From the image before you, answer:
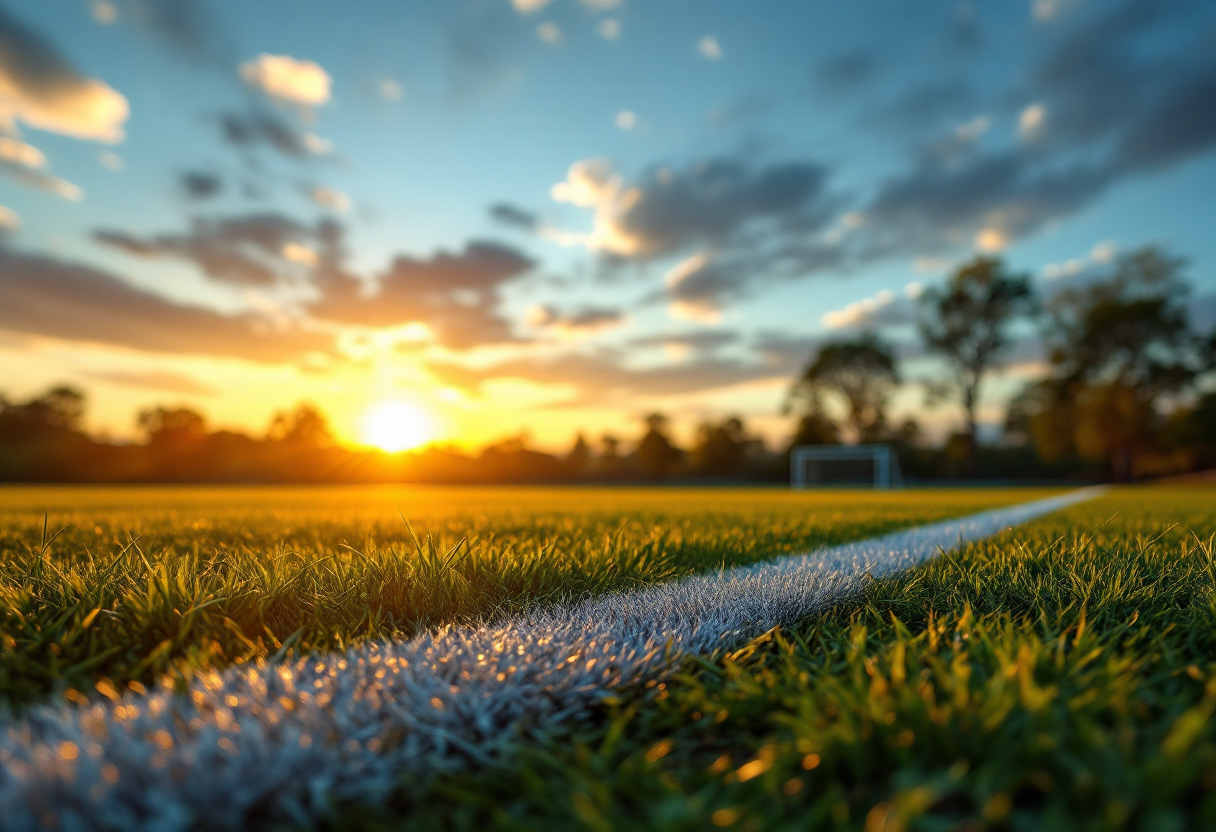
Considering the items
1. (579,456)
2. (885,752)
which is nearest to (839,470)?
(579,456)

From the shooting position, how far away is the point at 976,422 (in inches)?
1502

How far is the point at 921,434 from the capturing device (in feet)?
147

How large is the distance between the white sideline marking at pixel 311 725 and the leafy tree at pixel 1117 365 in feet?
142

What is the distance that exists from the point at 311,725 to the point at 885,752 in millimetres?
1098

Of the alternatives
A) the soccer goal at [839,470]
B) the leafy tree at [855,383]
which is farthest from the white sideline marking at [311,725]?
the leafy tree at [855,383]

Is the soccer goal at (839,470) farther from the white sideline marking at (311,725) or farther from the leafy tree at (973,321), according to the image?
the white sideline marking at (311,725)

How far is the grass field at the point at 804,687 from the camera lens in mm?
979

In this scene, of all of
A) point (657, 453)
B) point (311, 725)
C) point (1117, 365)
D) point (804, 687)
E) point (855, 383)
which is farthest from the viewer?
point (657, 453)

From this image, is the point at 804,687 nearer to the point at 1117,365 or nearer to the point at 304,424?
the point at 1117,365

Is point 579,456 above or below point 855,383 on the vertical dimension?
below

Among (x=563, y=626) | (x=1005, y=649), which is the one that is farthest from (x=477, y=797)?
→ (x=1005, y=649)

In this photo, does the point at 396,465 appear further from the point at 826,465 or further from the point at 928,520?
the point at 928,520

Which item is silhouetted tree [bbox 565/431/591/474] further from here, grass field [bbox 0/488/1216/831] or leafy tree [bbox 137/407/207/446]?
grass field [bbox 0/488/1216/831]

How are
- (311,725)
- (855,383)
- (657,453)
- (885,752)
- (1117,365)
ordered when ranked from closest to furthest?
(885,752), (311,725), (1117,365), (855,383), (657,453)
